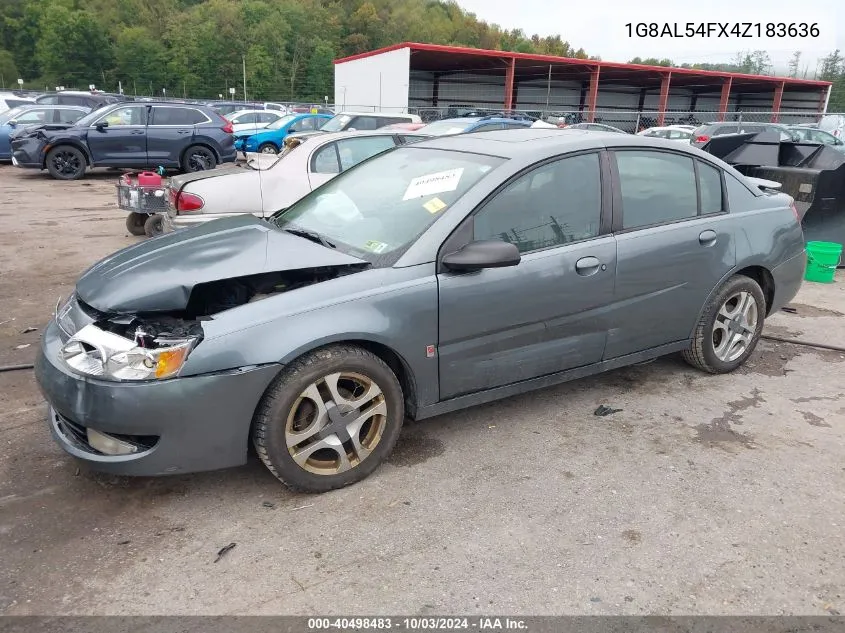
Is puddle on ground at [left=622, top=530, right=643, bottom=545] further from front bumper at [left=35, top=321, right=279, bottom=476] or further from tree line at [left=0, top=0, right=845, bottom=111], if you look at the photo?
tree line at [left=0, top=0, right=845, bottom=111]

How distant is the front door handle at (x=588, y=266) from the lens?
11.4 ft

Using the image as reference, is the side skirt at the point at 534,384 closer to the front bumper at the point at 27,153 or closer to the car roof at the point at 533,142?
the car roof at the point at 533,142

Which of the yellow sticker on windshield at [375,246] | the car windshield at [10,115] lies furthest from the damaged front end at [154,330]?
the car windshield at [10,115]

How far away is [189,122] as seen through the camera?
14.3m

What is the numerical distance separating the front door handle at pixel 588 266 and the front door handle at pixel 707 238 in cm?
87

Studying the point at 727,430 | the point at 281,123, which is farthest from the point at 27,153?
the point at 727,430

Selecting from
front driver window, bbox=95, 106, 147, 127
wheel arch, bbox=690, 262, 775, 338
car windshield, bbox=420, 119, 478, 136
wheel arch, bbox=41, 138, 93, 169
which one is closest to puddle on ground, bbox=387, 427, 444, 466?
wheel arch, bbox=690, 262, 775, 338

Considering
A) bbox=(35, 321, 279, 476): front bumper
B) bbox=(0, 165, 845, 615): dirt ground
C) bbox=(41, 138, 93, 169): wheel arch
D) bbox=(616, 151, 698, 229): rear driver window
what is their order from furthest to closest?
bbox=(41, 138, 93, 169): wheel arch
bbox=(616, 151, 698, 229): rear driver window
bbox=(35, 321, 279, 476): front bumper
bbox=(0, 165, 845, 615): dirt ground

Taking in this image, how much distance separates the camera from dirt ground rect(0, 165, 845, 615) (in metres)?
2.37

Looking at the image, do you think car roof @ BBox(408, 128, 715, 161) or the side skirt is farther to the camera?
car roof @ BBox(408, 128, 715, 161)

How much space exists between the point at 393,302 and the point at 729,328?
262 cm

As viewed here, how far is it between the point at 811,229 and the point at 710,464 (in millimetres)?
5479

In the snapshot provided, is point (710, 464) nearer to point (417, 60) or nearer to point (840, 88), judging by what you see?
point (417, 60)

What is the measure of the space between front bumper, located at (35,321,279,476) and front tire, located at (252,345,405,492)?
10 cm
